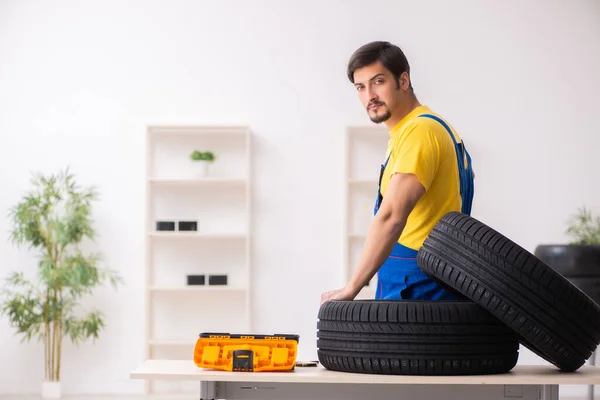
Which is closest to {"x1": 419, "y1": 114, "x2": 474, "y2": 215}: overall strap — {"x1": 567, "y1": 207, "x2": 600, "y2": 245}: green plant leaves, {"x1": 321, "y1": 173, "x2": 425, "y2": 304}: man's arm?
{"x1": 321, "y1": 173, "x2": 425, "y2": 304}: man's arm

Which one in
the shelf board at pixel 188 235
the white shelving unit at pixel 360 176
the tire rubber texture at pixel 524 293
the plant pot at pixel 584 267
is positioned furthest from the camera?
the white shelving unit at pixel 360 176

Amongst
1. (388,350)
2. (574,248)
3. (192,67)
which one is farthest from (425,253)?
(192,67)

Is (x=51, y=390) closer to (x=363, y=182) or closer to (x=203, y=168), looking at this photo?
(x=203, y=168)

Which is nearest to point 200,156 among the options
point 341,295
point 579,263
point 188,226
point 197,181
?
point 197,181

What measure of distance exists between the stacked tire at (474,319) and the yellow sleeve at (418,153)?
0.17 metres

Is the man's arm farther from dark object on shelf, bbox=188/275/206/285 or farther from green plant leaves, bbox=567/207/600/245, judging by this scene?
green plant leaves, bbox=567/207/600/245

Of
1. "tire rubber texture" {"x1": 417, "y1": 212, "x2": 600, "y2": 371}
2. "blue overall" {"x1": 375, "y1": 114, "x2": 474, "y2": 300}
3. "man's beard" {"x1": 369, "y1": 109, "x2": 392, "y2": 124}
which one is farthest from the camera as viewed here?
"man's beard" {"x1": 369, "y1": 109, "x2": 392, "y2": 124}

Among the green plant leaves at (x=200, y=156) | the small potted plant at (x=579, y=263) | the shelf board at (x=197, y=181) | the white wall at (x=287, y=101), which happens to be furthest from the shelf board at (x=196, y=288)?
the small potted plant at (x=579, y=263)

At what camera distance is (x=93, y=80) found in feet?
20.6

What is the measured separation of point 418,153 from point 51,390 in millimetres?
4340

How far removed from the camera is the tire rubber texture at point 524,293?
6.77 feet

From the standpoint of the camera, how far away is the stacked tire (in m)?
2.07

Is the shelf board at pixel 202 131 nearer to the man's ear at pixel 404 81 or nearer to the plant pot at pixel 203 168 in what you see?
the plant pot at pixel 203 168

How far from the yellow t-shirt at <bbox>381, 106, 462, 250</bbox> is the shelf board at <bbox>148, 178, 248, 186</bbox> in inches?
A: 140
